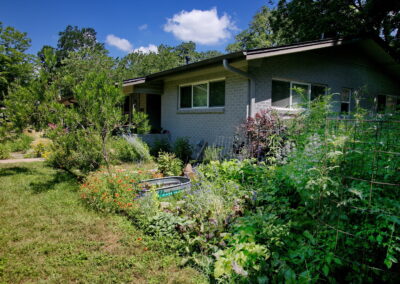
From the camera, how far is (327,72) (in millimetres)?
9523

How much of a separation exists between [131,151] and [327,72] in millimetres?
8039

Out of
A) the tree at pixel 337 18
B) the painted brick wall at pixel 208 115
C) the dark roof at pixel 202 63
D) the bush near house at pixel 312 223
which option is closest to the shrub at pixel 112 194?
the bush near house at pixel 312 223

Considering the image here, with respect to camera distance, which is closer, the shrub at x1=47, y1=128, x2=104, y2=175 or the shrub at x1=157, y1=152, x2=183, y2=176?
the shrub at x1=47, y1=128, x2=104, y2=175

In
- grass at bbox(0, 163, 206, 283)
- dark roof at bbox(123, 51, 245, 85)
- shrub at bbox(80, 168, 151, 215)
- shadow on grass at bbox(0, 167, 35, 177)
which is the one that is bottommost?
grass at bbox(0, 163, 206, 283)

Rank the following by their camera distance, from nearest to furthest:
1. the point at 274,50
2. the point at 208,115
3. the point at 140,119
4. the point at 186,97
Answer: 1. the point at 140,119
2. the point at 274,50
3. the point at 208,115
4. the point at 186,97

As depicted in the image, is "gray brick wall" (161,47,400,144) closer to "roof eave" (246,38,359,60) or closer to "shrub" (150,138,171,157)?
"roof eave" (246,38,359,60)

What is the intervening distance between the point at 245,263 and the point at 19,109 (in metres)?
5.67

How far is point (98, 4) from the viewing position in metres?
11.9

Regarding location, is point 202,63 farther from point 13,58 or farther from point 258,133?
point 13,58

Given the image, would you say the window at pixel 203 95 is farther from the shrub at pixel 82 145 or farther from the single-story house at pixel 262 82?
the shrub at pixel 82 145

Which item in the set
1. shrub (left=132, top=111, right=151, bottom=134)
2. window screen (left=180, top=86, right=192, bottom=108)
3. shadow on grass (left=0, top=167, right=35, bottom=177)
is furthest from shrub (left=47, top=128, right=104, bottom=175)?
window screen (left=180, top=86, right=192, bottom=108)

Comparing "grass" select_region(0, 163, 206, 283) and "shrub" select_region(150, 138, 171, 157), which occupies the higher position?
"shrub" select_region(150, 138, 171, 157)

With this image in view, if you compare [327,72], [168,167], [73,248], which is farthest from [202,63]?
[73,248]

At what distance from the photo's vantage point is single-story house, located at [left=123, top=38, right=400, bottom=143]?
7.44 m
